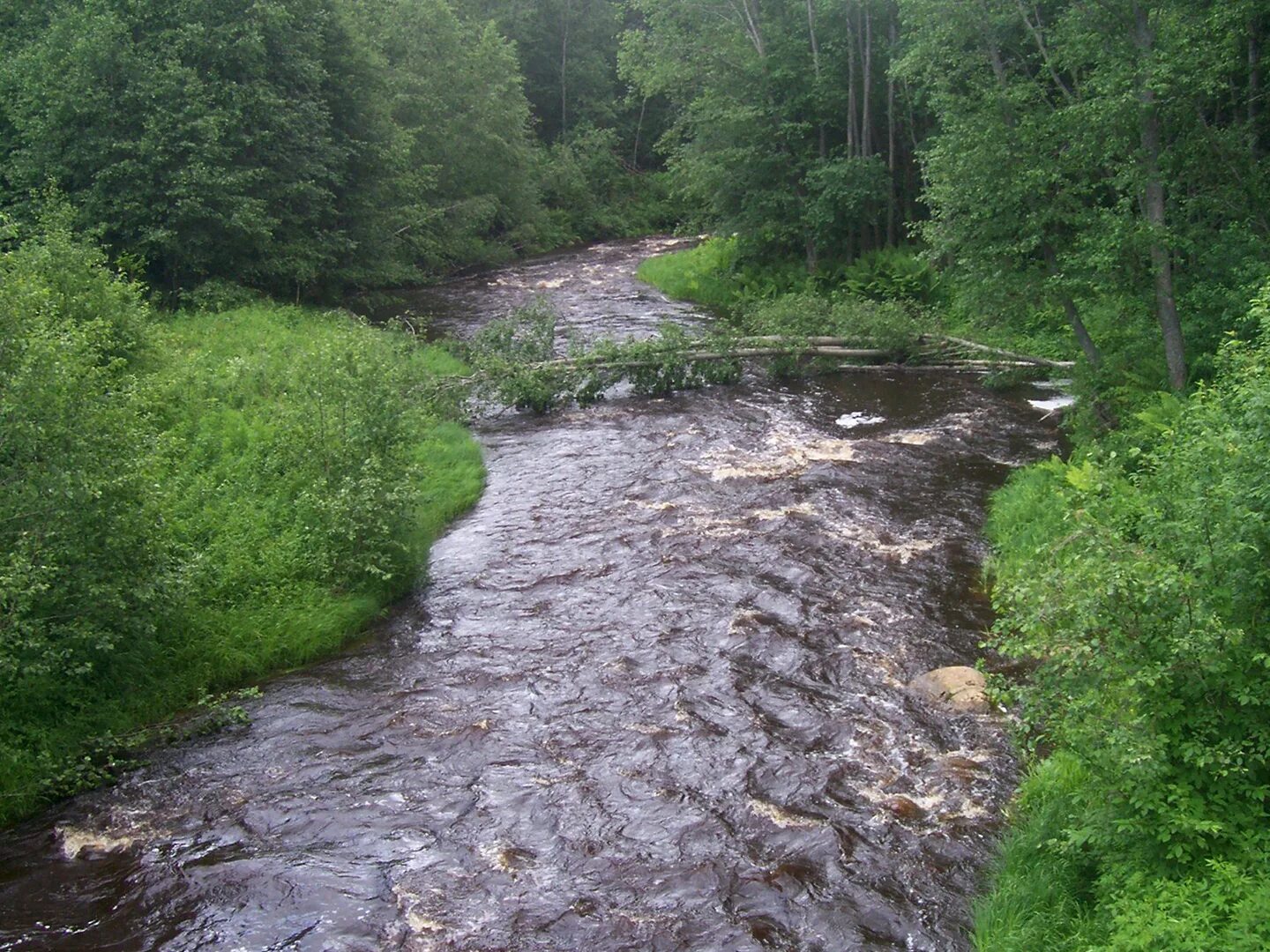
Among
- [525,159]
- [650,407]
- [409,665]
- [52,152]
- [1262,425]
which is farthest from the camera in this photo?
[525,159]

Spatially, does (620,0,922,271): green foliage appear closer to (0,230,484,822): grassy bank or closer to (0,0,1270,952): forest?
(0,0,1270,952): forest

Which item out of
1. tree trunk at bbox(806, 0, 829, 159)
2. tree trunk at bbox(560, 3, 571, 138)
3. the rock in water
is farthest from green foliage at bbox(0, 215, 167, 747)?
tree trunk at bbox(560, 3, 571, 138)

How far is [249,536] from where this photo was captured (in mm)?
14953

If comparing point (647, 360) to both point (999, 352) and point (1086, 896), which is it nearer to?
point (999, 352)

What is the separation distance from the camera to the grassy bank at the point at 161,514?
10.8m

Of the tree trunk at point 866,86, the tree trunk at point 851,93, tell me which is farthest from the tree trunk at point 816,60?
the tree trunk at point 866,86

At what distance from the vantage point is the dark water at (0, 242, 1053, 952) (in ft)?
28.4

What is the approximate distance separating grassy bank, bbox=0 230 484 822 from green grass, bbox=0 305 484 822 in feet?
0.09

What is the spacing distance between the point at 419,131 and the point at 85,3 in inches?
722

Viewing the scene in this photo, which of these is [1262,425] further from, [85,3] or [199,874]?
[85,3]

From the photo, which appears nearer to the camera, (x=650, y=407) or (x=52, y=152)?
(x=650, y=407)

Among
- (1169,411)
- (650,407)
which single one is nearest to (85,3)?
(650,407)

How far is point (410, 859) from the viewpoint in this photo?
30.8ft

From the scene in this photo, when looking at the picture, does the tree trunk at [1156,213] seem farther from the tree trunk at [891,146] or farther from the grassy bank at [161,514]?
the tree trunk at [891,146]
